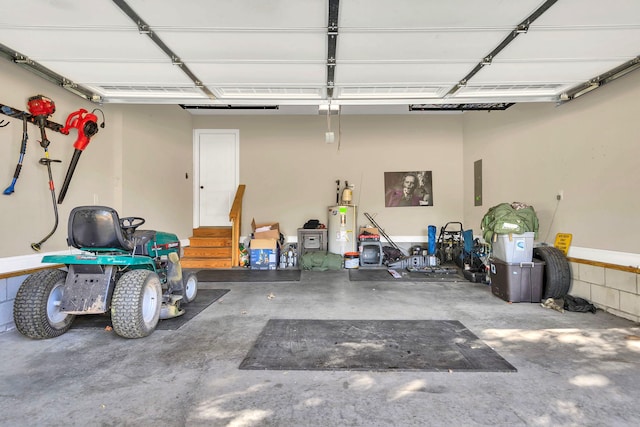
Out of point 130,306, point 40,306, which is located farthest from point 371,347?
point 40,306

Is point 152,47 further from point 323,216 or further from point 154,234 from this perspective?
point 323,216

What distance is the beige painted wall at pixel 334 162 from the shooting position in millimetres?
7766

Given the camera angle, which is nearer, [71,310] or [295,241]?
[71,310]

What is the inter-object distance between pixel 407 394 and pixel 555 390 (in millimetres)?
967

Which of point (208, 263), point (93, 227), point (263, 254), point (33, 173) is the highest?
point (33, 173)

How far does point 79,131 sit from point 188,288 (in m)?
2.33

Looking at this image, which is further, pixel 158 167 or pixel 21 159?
pixel 158 167

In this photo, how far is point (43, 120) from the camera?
3.38 metres

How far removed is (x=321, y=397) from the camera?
1925 millimetres

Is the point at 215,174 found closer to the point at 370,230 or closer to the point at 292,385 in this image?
the point at 370,230

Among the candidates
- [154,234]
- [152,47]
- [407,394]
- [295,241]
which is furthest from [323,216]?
[407,394]

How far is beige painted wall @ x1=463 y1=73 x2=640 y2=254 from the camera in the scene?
136 inches

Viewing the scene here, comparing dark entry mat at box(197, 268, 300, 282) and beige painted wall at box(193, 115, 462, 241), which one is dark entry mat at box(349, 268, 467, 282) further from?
beige painted wall at box(193, 115, 462, 241)

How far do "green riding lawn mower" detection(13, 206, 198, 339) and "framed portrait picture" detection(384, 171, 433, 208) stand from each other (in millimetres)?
5961
